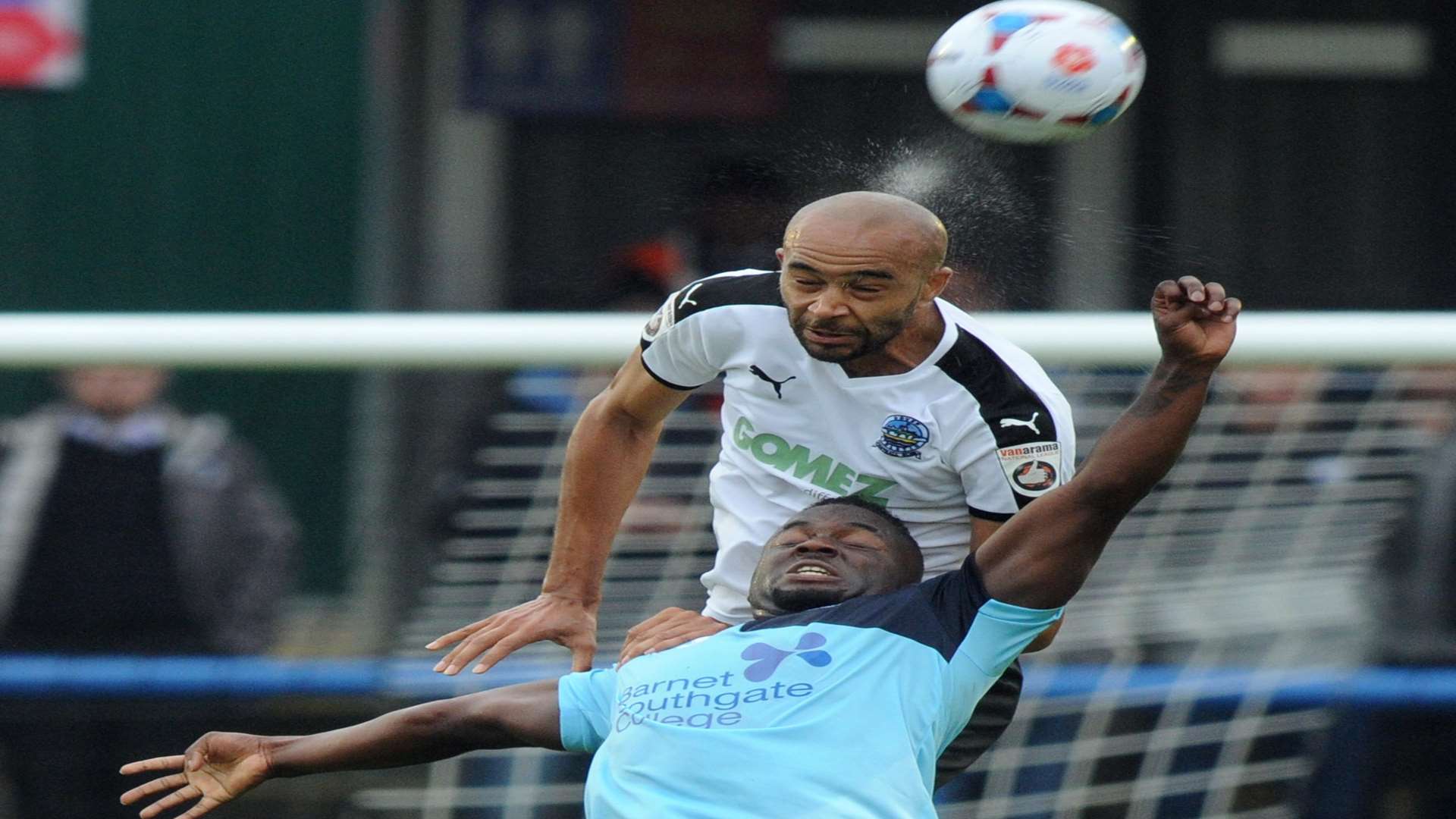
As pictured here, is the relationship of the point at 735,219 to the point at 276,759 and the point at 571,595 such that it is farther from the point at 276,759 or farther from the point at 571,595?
the point at 276,759

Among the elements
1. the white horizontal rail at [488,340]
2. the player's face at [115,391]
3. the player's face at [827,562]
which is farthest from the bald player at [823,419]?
the player's face at [115,391]

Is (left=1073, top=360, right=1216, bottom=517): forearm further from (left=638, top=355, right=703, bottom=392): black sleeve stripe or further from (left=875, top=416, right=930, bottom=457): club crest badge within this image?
(left=638, top=355, right=703, bottom=392): black sleeve stripe

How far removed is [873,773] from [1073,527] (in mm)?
547

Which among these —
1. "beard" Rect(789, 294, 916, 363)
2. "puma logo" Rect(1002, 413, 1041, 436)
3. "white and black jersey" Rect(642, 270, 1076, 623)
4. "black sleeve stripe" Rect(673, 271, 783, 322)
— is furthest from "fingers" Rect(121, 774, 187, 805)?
"puma logo" Rect(1002, 413, 1041, 436)

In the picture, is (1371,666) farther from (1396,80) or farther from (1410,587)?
(1396,80)

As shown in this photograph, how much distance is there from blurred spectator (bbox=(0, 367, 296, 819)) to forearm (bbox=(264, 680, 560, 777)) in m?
1.76

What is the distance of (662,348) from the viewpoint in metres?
4.13

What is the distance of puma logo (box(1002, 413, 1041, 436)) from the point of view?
3.81 metres

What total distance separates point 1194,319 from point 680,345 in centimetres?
106

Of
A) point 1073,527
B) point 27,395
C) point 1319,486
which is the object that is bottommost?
point 27,395

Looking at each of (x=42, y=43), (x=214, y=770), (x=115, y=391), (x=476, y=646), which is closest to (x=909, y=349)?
(x=476, y=646)

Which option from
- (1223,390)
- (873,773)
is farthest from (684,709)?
(1223,390)

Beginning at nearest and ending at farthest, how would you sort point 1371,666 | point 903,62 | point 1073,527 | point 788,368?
point 1073,527 → point 788,368 → point 1371,666 → point 903,62

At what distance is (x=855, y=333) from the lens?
366 centimetres
